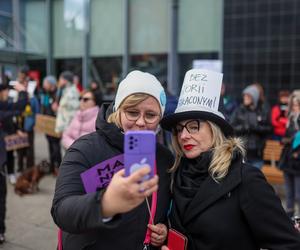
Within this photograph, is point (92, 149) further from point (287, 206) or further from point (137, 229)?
point (287, 206)

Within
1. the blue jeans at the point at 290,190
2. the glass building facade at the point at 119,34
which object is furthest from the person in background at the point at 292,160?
the glass building facade at the point at 119,34

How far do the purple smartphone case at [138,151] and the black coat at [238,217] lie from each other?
27.6 inches

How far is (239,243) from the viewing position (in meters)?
1.64

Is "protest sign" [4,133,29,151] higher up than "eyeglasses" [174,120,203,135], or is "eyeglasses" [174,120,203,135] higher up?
"eyeglasses" [174,120,203,135]

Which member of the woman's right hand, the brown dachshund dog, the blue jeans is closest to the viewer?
the woman's right hand

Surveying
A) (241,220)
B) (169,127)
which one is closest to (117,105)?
(169,127)

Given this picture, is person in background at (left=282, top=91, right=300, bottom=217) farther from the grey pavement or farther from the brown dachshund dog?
the brown dachshund dog

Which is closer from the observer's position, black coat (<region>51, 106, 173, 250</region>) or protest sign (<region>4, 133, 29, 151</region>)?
black coat (<region>51, 106, 173, 250</region>)

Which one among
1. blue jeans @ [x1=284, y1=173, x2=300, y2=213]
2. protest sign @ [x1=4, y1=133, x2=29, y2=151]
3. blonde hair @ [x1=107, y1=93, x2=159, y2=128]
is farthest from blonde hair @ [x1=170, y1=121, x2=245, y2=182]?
protest sign @ [x1=4, y1=133, x2=29, y2=151]

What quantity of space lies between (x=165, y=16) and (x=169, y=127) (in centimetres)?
1019

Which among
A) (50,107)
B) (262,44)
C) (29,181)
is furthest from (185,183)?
(262,44)

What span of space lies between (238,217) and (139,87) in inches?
27.4

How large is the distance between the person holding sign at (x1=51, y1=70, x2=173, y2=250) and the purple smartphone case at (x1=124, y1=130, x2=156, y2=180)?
19 centimetres

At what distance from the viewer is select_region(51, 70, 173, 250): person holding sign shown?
1.27 m
